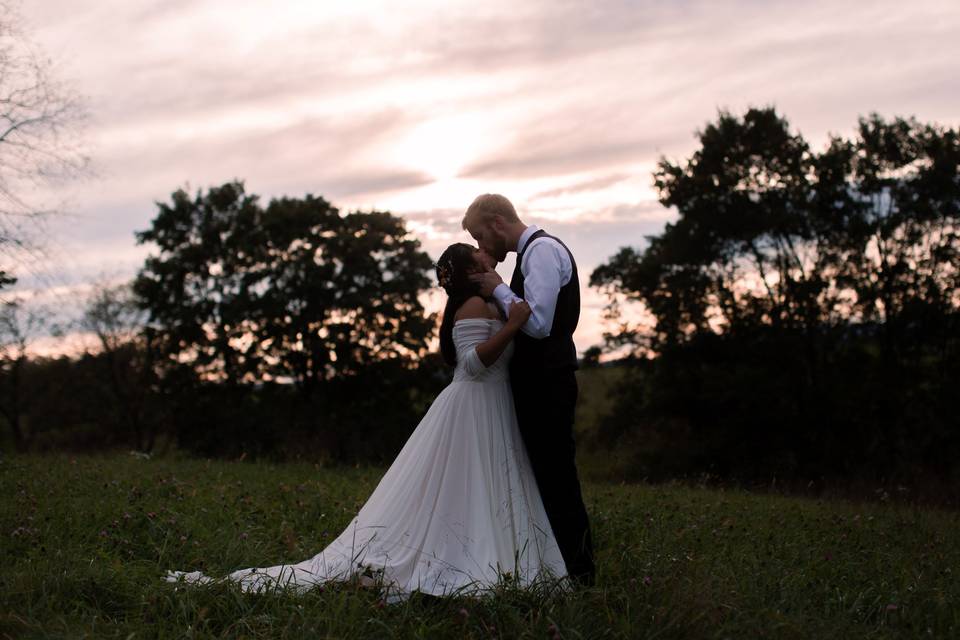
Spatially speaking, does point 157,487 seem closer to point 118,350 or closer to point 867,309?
point 867,309

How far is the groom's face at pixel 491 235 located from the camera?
5.92 meters

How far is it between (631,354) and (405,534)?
82.4ft

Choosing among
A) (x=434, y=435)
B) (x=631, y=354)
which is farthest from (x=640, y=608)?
(x=631, y=354)

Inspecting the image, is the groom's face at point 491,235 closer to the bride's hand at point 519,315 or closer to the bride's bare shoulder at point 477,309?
the bride's bare shoulder at point 477,309

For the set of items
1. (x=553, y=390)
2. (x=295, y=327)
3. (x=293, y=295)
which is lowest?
(x=553, y=390)

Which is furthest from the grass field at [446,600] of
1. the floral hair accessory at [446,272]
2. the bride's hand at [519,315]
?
the floral hair accessory at [446,272]

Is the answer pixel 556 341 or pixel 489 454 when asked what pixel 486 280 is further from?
pixel 489 454

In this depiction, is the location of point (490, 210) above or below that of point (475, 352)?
above

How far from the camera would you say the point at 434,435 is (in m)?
5.86

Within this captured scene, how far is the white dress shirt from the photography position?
5480 mm

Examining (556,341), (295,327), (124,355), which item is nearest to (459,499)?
(556,341)

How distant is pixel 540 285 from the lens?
18.1 ft

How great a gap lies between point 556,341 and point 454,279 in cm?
80

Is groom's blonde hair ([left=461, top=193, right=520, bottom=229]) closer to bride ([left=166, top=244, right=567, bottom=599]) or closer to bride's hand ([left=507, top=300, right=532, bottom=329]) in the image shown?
bride ([left=166, top=244, right=567, bottom=599])
